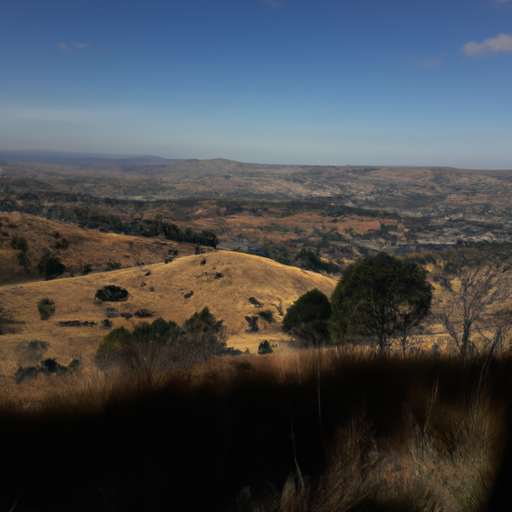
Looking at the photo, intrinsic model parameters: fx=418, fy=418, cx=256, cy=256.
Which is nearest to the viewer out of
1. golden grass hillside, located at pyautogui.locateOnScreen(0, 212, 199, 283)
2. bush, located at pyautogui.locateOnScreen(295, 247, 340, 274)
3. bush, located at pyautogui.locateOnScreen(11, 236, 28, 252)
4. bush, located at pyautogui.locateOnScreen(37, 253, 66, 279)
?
bush, located at pyautogui.locateOnScreen(37, 253, 66, 279)

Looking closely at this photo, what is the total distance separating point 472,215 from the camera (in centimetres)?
12638

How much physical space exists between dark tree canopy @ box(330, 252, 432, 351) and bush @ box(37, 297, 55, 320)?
570 inches

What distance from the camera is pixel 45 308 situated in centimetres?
2183

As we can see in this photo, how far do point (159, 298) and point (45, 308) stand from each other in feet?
26.3

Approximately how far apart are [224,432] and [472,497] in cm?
180

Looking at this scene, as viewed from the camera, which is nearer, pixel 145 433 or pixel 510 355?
pixel 145 433

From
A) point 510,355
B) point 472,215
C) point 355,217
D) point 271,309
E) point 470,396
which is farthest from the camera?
point 472,215

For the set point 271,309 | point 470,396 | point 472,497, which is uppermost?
point 470,396

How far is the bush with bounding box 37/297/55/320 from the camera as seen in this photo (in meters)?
21.4

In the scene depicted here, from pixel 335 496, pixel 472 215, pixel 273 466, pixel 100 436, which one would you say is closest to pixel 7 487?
pixel 100 436

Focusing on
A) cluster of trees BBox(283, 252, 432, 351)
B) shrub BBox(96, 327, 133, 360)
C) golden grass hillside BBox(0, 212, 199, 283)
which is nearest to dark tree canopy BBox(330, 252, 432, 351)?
cluster of trees BBox(283, 252, 432, 351)

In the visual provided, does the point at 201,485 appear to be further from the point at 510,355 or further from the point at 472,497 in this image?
the point at 510,355

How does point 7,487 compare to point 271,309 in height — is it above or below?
above

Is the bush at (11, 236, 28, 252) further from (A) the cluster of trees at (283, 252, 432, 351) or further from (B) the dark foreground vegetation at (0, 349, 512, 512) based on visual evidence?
(B) the dark foreground vegetation at (0, 349, 512, 512)
